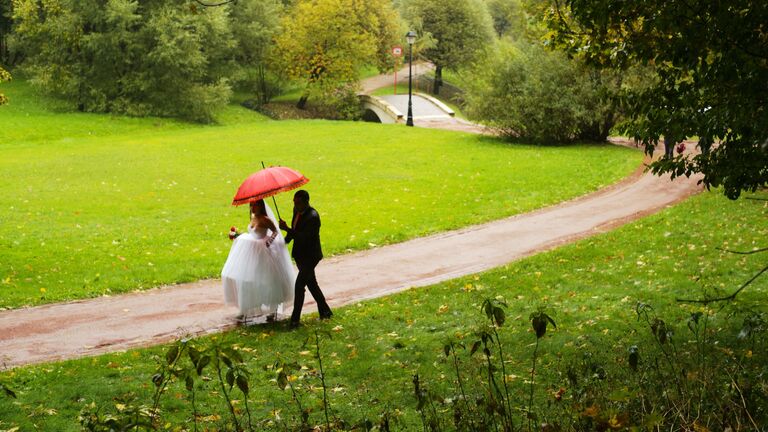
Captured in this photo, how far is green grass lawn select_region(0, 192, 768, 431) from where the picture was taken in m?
8.34

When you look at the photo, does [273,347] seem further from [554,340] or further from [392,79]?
[392,79]

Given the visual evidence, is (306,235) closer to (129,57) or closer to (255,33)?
(129,57)

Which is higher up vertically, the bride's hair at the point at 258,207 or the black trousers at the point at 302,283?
the bride's hair at the point at 258,207

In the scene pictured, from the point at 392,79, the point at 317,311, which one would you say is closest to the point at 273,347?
the point at 317,311

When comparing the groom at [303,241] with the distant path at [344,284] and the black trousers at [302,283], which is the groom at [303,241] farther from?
the distant path at [344,284]

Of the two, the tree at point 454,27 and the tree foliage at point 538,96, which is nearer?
the tree foliage at point 538,96

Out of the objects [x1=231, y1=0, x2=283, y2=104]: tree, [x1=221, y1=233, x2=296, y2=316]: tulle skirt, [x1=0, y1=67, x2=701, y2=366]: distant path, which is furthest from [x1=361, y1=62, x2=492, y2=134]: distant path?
[x1=221, y1=233, x2=296, y2=316]: tulle skirt

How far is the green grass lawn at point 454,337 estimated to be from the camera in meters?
8.34

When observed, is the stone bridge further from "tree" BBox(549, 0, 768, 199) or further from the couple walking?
"tree" BBox(549, 0, 768, 199)

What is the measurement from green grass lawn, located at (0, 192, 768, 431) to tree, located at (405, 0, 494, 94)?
187ft

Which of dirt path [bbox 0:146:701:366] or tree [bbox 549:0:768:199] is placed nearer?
tree [bbox 549:0:768:199]

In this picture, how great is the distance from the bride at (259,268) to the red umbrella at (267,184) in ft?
1.83

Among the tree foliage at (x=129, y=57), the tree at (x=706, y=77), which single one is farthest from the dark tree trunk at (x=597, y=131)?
the tree at (x=706, y=77)

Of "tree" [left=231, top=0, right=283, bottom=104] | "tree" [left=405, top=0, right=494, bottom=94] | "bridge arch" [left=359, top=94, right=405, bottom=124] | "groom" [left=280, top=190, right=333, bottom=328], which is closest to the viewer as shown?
"groom" [left=280, top=190, right=333, bottom=328]
